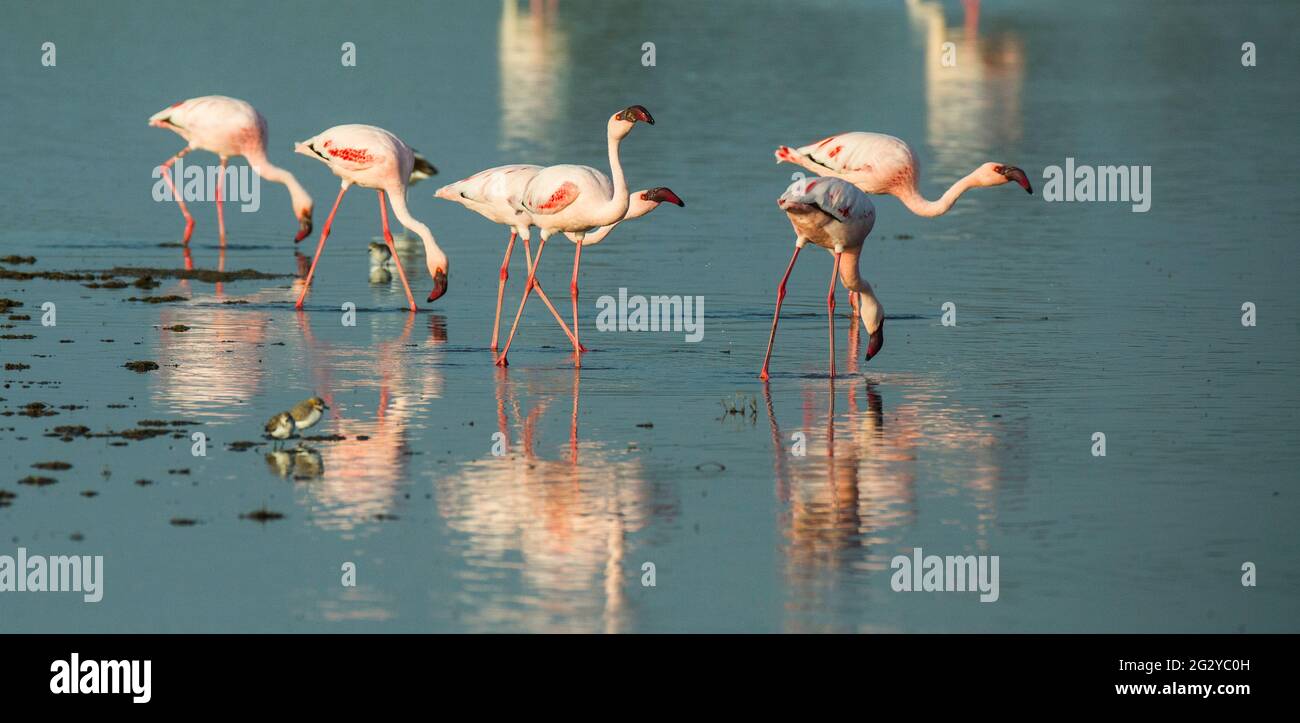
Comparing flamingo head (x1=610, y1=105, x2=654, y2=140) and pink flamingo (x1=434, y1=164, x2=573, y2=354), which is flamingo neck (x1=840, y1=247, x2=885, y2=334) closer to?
flamingo head (x1=610, y1=105, x2=654, y2=140)

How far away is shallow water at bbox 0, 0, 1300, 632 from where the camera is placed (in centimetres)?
1125

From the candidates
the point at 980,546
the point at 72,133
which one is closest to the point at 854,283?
the point at 980,546

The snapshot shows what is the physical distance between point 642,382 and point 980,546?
5.47 m

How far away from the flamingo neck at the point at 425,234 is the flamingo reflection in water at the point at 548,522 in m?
4.25

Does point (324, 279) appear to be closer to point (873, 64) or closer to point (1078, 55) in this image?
point (873, 64)

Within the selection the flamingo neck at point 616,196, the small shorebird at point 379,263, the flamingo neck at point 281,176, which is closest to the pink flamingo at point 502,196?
the flamingo neck at point 616,196

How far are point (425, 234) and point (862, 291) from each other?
4.28 m

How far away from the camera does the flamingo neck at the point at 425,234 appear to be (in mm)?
19844

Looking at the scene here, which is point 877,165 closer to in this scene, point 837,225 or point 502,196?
point 837,225

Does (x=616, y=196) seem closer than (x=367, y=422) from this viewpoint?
No

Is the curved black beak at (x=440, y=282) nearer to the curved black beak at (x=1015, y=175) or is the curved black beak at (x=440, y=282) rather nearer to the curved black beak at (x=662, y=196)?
the curved black beak at (x=662, y=196)

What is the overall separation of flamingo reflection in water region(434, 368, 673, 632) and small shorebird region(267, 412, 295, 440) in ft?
4.21

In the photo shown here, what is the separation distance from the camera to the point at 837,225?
58.2ft

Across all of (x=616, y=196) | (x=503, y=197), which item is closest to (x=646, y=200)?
(x=616, y=196)
